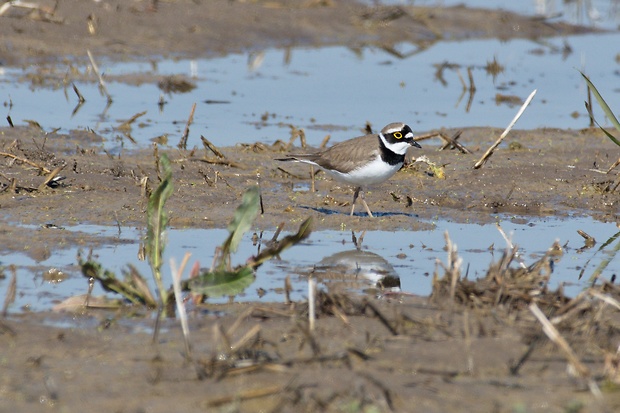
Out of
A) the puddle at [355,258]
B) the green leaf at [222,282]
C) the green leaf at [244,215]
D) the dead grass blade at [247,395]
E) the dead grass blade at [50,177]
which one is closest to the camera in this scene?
the dead grass blade at [247,395]

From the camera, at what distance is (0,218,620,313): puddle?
273 inches

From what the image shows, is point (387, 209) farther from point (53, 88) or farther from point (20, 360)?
point (53, 88)

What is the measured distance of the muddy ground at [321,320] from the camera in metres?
4.87

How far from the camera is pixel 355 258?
8.06 m

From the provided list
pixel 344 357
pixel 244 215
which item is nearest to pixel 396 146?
pixel 244 215

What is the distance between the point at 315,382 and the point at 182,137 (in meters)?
7.18

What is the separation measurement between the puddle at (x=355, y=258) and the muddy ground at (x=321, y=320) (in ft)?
0.95

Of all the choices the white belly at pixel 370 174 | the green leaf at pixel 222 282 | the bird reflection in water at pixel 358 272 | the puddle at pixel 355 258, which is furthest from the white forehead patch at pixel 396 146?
the green leaf at pixel 222 282

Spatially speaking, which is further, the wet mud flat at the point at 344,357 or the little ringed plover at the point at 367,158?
the little ringed plover at the point at 367,158

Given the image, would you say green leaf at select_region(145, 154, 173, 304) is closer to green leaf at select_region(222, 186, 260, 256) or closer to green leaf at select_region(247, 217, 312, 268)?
green leaf at select_region(222, 186, 260, 256)

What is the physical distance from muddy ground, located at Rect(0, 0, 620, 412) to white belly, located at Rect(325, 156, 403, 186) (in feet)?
1.19

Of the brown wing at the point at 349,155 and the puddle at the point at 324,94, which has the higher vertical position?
the brown wing at the point at 349,155

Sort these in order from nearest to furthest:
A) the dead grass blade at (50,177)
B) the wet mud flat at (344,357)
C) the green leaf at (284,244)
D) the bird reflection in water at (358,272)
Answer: the wet mud flat at (344,357), the green leaf at (284,244), the bird reflection in water at (358,272), the dead grass blade at (50,177)

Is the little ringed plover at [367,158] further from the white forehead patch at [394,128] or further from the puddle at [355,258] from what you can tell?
the puddle at [355,258]
